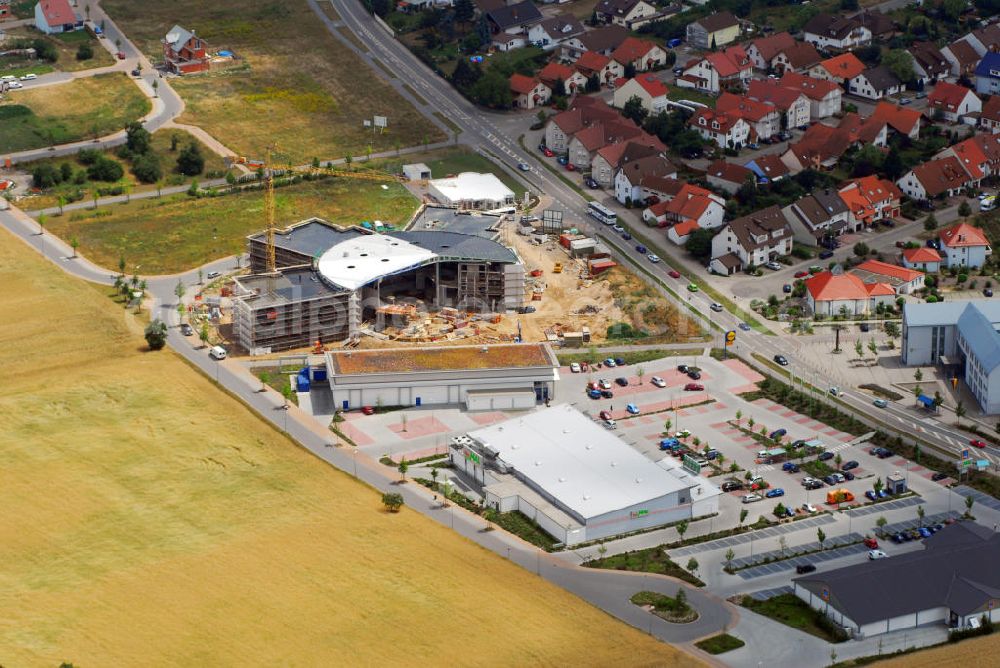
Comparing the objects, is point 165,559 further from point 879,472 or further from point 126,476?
point 879,472

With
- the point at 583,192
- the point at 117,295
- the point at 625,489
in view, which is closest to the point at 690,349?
the point at 625,489

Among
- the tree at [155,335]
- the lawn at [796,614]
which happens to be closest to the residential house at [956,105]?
the tree at [155,335]

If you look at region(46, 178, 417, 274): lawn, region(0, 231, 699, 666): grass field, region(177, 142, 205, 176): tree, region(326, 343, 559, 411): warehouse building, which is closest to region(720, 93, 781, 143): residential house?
region(46, 178, 417, 274): lawn

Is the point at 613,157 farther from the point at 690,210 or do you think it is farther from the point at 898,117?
the point at 898,117

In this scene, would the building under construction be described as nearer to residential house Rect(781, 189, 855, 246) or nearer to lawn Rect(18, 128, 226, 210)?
lawn Rect(18, 128, 226, 210)

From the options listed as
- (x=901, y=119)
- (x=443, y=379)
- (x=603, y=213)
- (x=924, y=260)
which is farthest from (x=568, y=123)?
(x=443, y=379)

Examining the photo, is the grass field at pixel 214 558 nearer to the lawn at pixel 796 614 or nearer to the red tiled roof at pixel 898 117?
the lawn at pixel 796 614
